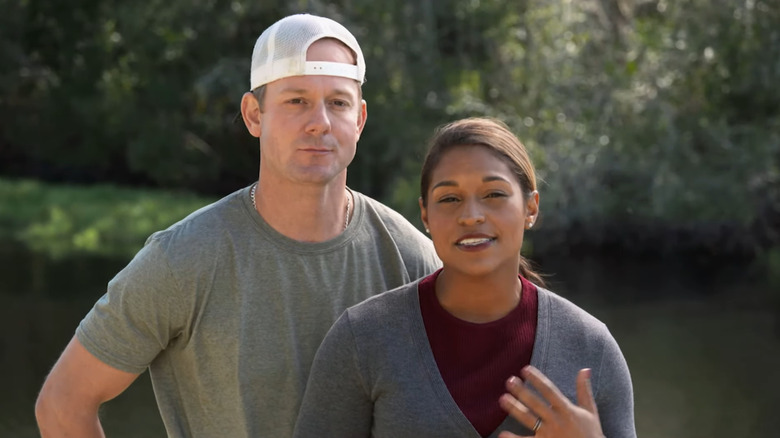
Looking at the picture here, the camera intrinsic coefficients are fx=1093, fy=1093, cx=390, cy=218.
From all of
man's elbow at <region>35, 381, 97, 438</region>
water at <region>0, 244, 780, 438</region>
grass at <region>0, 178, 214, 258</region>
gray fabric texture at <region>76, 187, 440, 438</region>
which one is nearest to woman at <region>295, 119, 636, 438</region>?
gray fabric texture at <region>76, 187, 440, 438</region>

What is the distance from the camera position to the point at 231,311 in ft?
7.37

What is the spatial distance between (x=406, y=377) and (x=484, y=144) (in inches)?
18.3

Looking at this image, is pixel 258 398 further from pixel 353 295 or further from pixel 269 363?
pixel 353 295

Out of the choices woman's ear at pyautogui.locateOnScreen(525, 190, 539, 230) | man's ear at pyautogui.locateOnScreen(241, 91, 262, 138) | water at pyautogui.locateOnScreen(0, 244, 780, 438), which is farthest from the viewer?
water at pyautogui.locateOnScreen(0, 244, 780, 438)

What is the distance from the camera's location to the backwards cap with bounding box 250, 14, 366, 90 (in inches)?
88.0

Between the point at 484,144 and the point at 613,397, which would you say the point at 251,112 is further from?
the point at 613,397

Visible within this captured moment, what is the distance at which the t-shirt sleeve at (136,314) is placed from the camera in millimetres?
2211

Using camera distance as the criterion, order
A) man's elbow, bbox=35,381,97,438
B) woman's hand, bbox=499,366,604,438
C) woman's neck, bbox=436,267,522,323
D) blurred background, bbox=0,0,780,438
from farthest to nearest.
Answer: blurred background, bbox=0,0,780,438, man's elbow, bbox=35,381,97,438, woman's neck, bbox=436,267,522,323, woman's hand, bbox=499,366,604,438

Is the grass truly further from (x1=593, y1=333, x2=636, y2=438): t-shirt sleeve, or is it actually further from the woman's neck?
(x1=593, y1=333, x2=636, y2=438): t-shirt sleeve

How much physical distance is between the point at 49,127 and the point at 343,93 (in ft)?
52.2

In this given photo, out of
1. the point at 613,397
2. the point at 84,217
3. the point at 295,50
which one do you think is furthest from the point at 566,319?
the point at 84,217

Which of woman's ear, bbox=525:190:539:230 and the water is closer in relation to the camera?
woman's ear, bbox=525:190:539:230

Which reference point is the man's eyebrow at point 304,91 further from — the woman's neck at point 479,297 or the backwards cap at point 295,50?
the woman's neck at point 479,297

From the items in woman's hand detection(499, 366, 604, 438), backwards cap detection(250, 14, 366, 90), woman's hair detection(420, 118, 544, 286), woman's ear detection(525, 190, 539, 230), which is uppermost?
backwards cap detection(250, 14, 366, 90)
